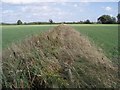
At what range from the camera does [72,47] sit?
5520 millimetres

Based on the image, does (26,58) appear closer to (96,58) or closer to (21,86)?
(21,86)

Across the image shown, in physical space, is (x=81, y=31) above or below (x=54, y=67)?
above

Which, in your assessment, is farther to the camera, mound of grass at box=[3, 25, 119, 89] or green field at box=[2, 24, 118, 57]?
green field at box=[2, 24, 118, 57]

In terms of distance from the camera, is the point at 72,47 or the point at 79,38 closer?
the point at 72,47

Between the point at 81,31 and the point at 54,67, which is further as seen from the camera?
the point at 81,31

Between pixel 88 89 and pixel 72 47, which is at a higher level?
pixel 72 47

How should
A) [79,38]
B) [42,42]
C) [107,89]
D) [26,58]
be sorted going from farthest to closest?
1. [79,38]
2. [42,42]
3. [26,58]
4. [107,89]

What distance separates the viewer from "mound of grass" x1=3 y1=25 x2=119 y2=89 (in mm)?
4495

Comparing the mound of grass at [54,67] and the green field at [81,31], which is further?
the green field at [81,31]

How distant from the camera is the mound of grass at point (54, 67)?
14.7ft

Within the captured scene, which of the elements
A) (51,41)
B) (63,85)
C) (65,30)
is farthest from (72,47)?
(63,85)

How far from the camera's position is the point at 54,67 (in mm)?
4836

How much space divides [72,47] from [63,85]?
1.23m

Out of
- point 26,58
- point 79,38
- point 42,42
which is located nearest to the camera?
point 26,58
